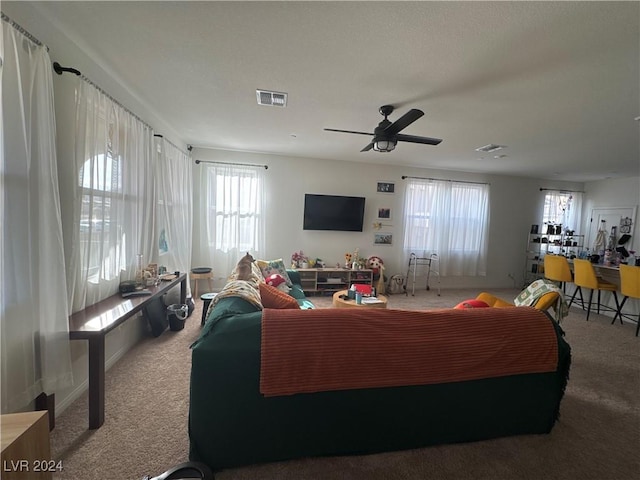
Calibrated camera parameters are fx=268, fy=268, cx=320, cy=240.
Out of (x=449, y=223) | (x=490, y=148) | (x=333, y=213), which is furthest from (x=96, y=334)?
(x=449, y=223)

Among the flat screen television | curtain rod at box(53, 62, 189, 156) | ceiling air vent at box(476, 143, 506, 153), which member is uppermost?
ceiling air vent at box(476, 143, 506, 153)

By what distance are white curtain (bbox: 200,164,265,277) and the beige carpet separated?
2486mm

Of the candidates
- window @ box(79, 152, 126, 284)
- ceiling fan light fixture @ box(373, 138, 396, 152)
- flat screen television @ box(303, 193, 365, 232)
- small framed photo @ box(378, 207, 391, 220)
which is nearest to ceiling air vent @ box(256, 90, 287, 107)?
ceiling fan light fixture @ box(373, 138, 396, 152)

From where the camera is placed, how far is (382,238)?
5473 mm

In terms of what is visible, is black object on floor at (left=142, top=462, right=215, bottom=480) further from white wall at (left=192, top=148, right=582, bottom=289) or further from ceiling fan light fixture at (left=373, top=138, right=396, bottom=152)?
white wall at (left=192, top=148, right=582, bottom=289)

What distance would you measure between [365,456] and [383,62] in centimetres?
257

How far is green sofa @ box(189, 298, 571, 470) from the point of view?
1376 mm

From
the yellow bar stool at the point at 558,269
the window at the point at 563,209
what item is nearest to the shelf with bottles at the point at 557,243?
the window at the point at 563,209

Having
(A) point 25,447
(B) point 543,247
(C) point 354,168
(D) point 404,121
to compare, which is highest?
(C) point 354,168

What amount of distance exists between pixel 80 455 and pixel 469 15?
10.8ft

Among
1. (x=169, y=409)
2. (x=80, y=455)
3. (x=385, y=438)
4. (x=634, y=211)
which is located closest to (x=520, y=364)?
(x=385, y=438)

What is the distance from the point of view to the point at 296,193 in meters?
5.07

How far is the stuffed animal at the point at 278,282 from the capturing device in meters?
3.20

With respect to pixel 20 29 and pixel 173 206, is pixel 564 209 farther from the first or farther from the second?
pixel 20 29
